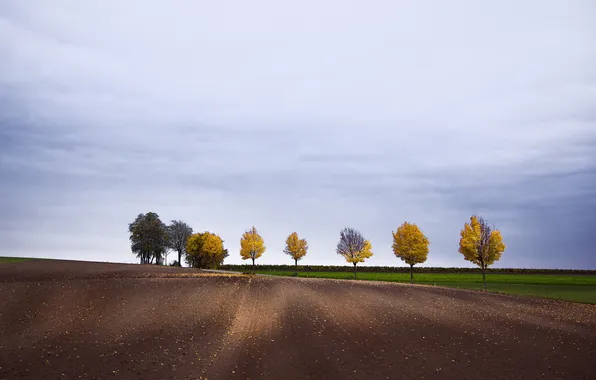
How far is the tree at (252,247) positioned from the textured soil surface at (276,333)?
178ft

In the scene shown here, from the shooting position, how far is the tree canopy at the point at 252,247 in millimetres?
99750

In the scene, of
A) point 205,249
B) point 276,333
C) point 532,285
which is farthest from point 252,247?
point 276,333

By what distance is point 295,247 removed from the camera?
116 meters

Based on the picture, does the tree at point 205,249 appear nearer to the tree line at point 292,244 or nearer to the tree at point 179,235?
the tree line at point 292,244

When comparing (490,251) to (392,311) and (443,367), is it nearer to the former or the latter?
(392,311)

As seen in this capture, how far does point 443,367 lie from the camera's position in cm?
2394

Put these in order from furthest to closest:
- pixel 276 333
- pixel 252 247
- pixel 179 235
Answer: pixel 179 235
pixel 252 247
pixel 276 333

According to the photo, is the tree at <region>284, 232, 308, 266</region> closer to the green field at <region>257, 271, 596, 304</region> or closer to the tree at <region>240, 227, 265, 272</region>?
the tree at <region>240, 227, 265, 272</region>

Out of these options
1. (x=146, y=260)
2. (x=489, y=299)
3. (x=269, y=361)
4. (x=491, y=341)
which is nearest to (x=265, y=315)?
(x=269, y=361)

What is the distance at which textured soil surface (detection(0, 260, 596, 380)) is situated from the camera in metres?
23.2

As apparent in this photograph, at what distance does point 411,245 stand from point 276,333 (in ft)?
167

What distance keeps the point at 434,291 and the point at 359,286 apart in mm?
8747

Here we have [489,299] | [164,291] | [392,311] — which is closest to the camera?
[392,311]

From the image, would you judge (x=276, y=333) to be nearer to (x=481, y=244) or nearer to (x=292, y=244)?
(x=481, y=244)
